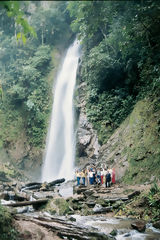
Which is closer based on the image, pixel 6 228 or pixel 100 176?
pixel 6 228

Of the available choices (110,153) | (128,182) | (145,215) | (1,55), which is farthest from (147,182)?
(1,55)

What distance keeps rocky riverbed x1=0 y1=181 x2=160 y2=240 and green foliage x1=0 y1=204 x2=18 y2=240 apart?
148 millimetres

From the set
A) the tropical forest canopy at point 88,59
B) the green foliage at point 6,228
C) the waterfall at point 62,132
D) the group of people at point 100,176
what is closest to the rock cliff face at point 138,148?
the group of people at point 100,176

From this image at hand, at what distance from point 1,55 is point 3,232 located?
27315 mm

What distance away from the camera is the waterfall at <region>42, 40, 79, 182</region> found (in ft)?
68.2

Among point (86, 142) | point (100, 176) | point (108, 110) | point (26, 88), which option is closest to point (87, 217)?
point (100, 176)

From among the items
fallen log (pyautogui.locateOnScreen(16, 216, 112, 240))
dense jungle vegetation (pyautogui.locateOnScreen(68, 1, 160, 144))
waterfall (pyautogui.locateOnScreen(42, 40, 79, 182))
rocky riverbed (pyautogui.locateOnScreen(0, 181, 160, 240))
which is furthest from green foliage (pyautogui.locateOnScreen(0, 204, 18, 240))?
waterfall (pyautogui.locateOnScreen(42, 40, 79, 182))

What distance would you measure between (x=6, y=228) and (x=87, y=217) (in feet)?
14.1

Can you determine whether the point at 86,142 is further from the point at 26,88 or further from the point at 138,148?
the point at 26,88

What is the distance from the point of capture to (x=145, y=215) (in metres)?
7.35

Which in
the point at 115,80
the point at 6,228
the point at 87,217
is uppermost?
the point at 115,80

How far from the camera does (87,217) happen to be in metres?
7.90

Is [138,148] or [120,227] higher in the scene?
[138,148]

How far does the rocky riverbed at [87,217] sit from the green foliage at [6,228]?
0.49 ft
